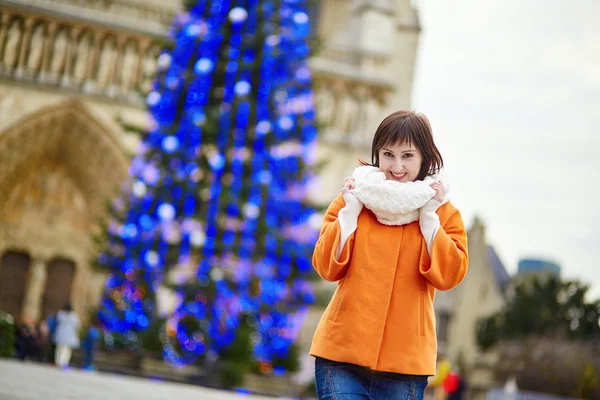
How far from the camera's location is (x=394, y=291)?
2.52 metres

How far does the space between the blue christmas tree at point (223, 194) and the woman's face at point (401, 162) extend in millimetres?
11205

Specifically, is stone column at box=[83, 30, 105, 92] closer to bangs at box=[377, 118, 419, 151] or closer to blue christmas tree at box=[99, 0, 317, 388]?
blue christmas tree at box=[99, 0, 317, 388]

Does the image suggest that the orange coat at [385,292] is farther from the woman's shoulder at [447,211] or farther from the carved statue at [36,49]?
the carved statue at [36,49]

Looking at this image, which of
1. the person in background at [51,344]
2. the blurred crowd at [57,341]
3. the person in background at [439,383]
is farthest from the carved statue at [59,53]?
the person in background at [439,383]

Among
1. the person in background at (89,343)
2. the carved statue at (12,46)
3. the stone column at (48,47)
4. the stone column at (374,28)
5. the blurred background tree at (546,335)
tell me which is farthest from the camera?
the blurred background tree at (546,335)

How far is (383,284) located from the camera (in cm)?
250

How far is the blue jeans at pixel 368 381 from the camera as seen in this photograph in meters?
2.48

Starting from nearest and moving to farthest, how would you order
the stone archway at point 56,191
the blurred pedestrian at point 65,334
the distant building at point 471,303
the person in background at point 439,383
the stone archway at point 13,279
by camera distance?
the person in background at point 439,383, the blurred pedestrian at point 65,334, the stone archway at point 56,191, the stone archway at point 13,279, the distant building at point 471,303

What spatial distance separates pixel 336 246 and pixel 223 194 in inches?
451

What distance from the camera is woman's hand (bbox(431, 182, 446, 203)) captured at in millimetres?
2553

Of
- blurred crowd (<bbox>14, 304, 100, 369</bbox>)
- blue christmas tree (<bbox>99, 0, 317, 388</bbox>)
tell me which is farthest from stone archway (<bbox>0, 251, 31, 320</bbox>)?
blue christmas tree (<bbox>99, 0, 317, 388</bbox>)

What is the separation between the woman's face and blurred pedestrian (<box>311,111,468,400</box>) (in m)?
0.07

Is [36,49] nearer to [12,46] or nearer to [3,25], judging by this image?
[12,46]

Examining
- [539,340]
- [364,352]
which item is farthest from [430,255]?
[539,340]
